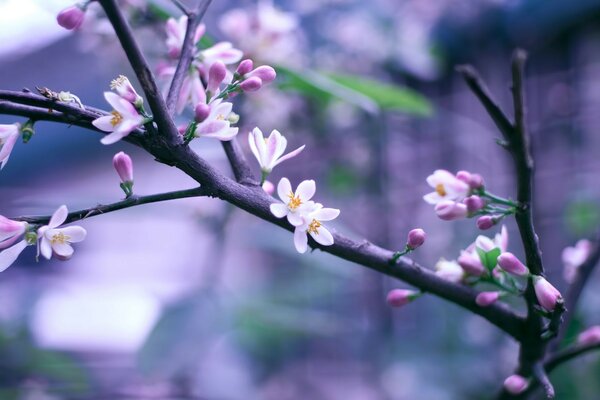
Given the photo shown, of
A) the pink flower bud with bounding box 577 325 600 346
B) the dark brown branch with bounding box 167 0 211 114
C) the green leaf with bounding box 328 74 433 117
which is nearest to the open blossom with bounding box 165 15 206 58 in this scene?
the dark brown branch with bounding box 167 0 211 114

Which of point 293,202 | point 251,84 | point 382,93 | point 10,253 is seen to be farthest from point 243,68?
point 382,93

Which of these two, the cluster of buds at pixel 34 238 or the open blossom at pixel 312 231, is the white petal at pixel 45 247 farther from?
the open blossom at pixel 312 231

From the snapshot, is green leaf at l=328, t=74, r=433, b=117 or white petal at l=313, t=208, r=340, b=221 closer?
white petal at l=313, t=208, r=340, b=221

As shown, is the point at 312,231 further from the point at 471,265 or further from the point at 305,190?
the point at 471,265

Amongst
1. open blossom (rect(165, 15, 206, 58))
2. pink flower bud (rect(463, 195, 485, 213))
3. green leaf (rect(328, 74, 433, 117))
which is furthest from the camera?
green leaf (rect(328, 74, 433, 117))

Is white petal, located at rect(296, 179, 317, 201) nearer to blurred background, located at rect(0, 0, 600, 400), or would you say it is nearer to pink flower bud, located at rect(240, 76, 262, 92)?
pink flower bud, located at rect(240, 76, 262, 92)

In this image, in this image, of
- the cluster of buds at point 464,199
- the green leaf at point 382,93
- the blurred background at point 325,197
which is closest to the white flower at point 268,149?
the cluster of buds at point 464,199

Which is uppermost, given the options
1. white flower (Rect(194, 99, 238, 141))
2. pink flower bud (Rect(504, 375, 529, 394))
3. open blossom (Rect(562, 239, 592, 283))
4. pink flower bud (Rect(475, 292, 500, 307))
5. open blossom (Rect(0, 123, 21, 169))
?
white flower (Rect(194, 99, 238, 141))

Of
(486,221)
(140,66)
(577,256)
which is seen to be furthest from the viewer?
(577,256)
